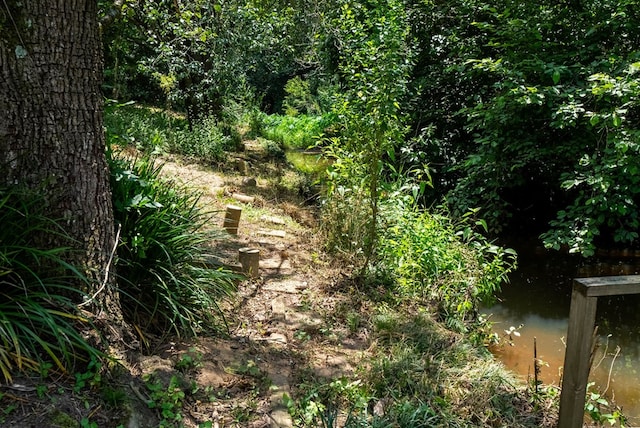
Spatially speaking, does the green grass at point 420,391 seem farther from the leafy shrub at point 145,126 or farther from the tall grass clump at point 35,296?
the leafy shrub at point 145,126

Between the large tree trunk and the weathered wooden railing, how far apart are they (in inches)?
90.0

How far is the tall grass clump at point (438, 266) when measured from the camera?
163 inches

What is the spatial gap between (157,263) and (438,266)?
247 centimetres

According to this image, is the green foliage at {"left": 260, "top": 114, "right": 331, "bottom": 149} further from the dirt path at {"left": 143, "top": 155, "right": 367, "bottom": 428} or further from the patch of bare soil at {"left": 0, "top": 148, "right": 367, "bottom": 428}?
the patch of bare soil at {"left": 0, "top": 148, "right": 367, "bottom": 428}

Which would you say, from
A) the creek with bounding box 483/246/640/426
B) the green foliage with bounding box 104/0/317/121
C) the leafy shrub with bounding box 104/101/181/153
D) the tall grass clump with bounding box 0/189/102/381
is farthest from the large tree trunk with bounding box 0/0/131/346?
the green foliage with bounding box 104/0/317/121

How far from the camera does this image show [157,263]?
9.61ft

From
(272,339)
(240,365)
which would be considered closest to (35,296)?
(240,365)

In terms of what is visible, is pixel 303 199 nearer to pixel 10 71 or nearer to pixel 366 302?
pixel 366 302

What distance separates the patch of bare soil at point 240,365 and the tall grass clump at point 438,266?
0.60 metres

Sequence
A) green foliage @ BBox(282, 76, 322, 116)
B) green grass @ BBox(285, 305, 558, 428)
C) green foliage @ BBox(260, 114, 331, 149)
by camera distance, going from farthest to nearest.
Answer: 1. green foliage @ BBox(282, 76, 322, 116)
2. green foliage @ BBox(260, 114, 331, 149)
3. green grass @ BBox(285, 305, 558, 428)

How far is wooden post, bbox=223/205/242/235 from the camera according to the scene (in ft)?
15.6

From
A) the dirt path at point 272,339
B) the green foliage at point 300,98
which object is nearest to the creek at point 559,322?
the dirt path at point 272,339

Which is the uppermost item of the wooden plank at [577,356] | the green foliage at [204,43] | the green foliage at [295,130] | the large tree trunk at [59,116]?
the green foliage at [204,43]

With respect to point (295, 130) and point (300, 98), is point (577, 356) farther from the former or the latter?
point (300, 98)
